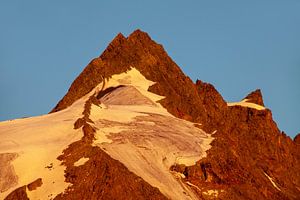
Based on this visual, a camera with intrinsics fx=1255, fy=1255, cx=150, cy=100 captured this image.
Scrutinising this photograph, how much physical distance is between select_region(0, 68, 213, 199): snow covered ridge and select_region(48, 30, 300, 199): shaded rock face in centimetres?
157

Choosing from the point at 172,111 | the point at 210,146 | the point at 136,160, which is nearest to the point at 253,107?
the point at 172,111

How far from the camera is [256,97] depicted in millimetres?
178625

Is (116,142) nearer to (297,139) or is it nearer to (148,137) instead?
(148,137)

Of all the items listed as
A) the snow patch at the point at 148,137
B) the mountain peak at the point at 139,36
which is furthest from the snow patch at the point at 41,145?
the mountain peak at the point at 139,36

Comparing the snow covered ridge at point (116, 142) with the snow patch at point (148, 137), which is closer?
the snow covered ridge at point (116, 142)

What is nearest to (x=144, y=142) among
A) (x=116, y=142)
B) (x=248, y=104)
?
(x=116, y=142)

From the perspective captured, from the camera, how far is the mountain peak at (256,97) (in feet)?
582

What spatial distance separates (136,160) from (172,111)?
2598cm

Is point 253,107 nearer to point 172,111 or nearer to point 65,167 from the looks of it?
point 172,111

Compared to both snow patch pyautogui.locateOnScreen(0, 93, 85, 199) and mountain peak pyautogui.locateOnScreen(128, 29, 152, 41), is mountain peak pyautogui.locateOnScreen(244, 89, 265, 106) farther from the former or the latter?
snow patch pyautogui.locateOnScreen(0, 93, 85, 199)

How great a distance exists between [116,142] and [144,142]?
411 centimetres

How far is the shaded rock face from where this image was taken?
126m

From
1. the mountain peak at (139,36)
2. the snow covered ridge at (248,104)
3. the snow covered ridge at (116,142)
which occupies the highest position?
the mountain peak at (139,36)

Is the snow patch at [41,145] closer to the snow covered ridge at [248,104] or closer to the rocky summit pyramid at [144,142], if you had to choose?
the rocky summit pyramid at [144,142]
